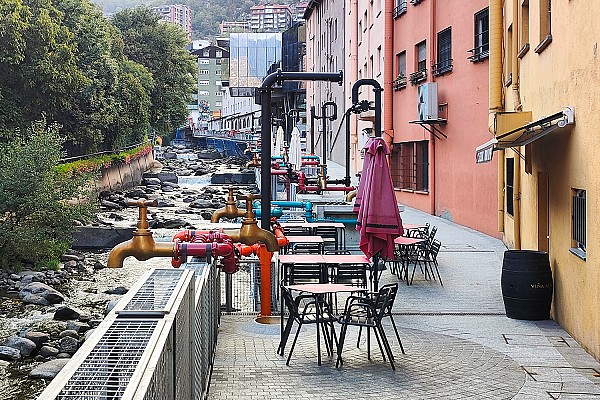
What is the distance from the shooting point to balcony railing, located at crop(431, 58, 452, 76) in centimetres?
2452

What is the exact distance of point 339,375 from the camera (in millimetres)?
8406

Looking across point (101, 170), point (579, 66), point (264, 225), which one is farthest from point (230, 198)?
point (101, 170)

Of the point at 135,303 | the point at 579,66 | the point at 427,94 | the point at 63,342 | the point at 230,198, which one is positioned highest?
the point at 427,94

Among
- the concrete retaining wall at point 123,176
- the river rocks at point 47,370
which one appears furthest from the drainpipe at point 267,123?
the concrete retaining wall at point 123,176

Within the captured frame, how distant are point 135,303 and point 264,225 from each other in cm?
620

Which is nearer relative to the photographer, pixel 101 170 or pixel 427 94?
pixel 427 94

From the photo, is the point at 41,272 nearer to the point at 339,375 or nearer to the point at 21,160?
the point at 21,160

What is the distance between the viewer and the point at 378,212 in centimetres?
1141

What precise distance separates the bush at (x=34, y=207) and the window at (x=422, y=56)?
11.7m

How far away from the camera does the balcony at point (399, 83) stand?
2898 centimetres

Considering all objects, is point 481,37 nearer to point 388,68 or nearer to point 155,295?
point 388,68

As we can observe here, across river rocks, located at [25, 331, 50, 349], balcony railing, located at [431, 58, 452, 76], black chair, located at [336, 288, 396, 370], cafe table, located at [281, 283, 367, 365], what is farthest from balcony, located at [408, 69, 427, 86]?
black chair, located at [336, 288, 396, 370]

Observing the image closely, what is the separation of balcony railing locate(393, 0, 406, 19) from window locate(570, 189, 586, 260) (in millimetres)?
19987

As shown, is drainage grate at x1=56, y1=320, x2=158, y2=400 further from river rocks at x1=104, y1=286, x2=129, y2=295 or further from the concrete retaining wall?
the concrete retaining wall
